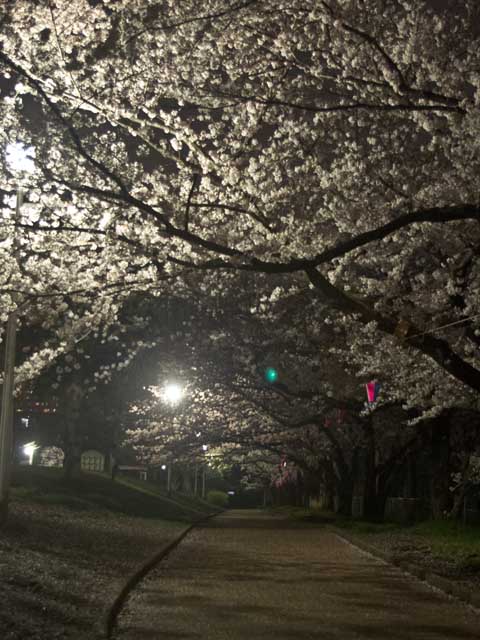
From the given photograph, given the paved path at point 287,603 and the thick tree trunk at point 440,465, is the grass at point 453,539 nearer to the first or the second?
the thick tree trunk at point 440,465

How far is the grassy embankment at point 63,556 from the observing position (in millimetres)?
8508

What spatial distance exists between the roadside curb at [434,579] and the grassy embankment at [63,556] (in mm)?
4715

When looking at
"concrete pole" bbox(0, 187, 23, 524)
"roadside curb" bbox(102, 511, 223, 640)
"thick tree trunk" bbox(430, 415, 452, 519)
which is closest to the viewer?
"roadside curb" bbox(102, 511, 223, 640)

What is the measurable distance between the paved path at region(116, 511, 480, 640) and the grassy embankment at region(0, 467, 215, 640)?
539 mm

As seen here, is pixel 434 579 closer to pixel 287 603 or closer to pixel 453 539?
pixel 287 603

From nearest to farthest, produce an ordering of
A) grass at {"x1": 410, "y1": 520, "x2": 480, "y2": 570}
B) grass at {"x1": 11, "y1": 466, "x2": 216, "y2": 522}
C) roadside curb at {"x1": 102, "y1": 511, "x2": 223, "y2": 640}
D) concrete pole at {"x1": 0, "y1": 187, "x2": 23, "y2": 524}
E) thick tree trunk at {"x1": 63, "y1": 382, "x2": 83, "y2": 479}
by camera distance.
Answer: roadside curb at {"x1": 102, "y1": 511, "x2": 223, "y2": 640} < concrete pole at {"x1": 0, "y1": 187, "x2": 23, "y2": 524} < grass at {"x1": 410, "y1": 520, "x2": 480, "y2": 570} < grass at {"x1": 11, "y1": 466, "x2": 216, "y2": 522} < thick tree trunk at {"x1": 63, "y1": 382, "x2": 83, "y2": 479}

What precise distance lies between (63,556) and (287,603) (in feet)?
16.9

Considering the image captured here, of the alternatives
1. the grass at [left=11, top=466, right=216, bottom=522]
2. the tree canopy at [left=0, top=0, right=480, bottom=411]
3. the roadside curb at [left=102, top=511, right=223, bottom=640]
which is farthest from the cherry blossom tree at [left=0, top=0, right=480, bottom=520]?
the grass at [left=11, top=466, right=216, bottom=522]

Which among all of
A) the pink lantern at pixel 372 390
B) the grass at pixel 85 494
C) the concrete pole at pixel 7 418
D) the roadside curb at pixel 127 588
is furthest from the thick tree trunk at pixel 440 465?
the concrete pole at pixel 7 418

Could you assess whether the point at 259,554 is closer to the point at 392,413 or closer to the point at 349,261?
the point at 349,261

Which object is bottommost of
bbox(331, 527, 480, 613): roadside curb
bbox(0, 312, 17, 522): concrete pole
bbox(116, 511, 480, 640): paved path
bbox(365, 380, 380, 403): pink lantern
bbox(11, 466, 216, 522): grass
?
bbox(116, 511, 480, 640): paved path

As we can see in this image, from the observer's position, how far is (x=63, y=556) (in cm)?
1461

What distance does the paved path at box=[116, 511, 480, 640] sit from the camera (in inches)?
351

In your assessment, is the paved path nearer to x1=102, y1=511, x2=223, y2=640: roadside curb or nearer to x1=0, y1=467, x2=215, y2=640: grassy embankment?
x1=102, y1=511, x2=223, y2=640: roadside curb
